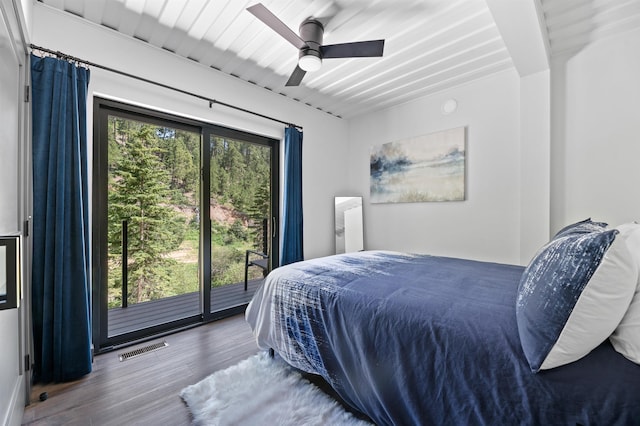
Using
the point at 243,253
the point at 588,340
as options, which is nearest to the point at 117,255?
the point at 243,253

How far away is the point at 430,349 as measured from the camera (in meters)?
1.20

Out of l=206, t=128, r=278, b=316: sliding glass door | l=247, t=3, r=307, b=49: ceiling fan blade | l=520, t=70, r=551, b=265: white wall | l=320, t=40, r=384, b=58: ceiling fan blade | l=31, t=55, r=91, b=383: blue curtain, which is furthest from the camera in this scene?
l=206, t=128, r=278, b=316: sliding glass door

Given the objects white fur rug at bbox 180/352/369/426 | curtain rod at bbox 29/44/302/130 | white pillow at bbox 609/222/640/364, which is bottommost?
white fur rug at bbox 180/352/369/426

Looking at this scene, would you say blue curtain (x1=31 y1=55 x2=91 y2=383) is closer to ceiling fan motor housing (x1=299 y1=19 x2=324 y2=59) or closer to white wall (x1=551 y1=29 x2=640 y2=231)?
ceiling fan motor housing (x1=299 y1=19 x2=324 y2=59)

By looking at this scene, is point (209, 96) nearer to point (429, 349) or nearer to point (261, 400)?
point (261, 400)

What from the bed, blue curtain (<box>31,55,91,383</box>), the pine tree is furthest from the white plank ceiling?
the bed

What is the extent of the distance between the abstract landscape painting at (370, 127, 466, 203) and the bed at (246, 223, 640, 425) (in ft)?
4.84

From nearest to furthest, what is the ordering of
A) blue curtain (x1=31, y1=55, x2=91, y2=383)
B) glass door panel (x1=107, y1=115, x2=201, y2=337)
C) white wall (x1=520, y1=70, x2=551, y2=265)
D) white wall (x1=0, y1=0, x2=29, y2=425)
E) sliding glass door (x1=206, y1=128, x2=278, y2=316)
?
white wall (x1=0, y1=0, x2=29, y2=425) → blue curtain (x1=31, y1=55, x2=91, y2=383) → white wall (x1=520, y1=70, x2=551, y2=265) → glass door panel (x1=107, y1=115, x2=201, y2=337) → sliding glass door (x1=206, y1=128, x2=278, y2=316)

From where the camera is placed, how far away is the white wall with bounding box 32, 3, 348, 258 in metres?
2.14

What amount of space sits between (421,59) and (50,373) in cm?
400

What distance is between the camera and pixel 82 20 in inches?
85.0

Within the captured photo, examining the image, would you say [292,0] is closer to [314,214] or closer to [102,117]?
[102,117]

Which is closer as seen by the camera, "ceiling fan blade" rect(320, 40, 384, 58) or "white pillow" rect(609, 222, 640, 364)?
"white pillow" rect(609, 222, 640, 364)

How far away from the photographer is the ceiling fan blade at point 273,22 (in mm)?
1705
